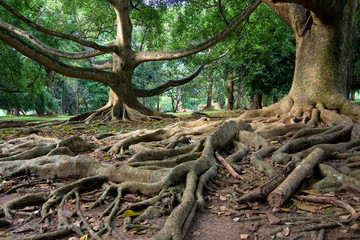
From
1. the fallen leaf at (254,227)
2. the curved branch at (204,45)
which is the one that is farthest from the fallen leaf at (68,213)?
the curved branch at (204,45)

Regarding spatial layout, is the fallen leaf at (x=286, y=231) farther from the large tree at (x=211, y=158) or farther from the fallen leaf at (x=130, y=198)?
the fallen leaf at (x=130, y=198)

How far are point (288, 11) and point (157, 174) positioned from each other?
22.4ft

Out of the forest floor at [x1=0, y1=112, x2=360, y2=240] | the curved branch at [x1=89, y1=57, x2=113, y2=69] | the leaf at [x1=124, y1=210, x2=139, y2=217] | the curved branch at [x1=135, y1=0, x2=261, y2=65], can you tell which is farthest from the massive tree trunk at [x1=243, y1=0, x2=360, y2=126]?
the curved branch at [x1=89, y1=57, x2=113, y2=69]

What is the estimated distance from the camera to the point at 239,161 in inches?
173

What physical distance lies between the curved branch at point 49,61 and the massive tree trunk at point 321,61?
8071 millimetres

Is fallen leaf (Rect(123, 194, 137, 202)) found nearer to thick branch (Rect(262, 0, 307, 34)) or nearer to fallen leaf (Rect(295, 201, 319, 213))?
fallen leaf (Rect(295, 201, 319, 213))

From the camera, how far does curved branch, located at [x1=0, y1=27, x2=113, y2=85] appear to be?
8953mm

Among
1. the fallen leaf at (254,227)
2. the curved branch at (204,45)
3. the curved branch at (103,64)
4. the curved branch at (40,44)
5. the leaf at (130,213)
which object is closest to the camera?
the fallen leaf at (254,227)

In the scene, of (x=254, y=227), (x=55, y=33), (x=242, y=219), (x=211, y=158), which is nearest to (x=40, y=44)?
(x=55, y=33)

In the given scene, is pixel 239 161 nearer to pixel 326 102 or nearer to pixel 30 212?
pixel 30 212

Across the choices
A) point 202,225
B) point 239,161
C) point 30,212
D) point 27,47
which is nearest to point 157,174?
point 202,225

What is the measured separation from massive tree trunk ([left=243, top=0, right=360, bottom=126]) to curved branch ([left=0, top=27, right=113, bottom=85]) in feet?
26.5

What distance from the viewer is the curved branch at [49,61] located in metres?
8.95

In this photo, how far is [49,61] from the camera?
395 inches
